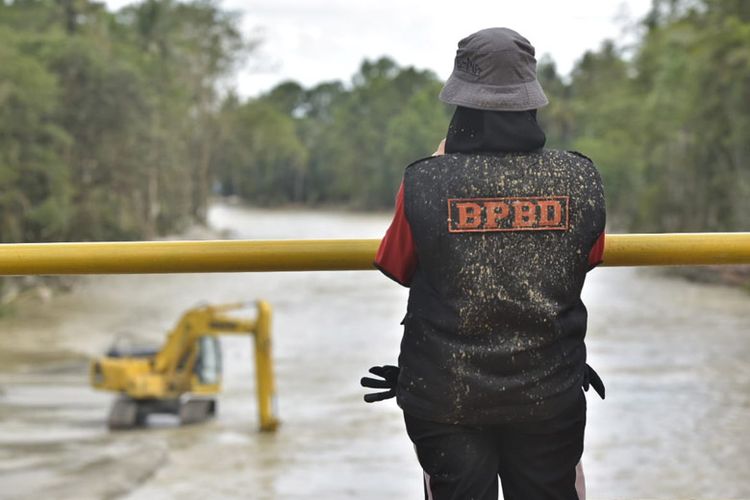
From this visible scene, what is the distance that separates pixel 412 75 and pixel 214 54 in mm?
26841

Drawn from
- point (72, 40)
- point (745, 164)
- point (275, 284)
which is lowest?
point (275, 284)

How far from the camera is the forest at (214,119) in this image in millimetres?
40250

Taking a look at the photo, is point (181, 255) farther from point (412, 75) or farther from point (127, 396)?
point (412, 75)

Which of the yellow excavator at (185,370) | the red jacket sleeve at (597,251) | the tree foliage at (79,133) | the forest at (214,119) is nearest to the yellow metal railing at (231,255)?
the red jacket sleeve at (597,251)

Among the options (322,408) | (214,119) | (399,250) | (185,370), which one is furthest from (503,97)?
(214,119)

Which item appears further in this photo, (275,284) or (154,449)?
(275,284)

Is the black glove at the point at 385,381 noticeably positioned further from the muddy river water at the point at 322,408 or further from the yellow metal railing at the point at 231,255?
the muddy river water at the point at 322,408

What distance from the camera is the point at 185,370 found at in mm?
19281

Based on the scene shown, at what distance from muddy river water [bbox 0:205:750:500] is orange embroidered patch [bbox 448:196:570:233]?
13.0m

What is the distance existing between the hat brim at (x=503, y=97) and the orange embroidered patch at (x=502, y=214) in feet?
0.55

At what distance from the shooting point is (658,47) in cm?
6881

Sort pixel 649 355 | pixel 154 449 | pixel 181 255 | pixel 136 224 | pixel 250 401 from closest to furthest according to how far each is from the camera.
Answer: pixel 181 255
pixel 154 449
pixel 250 401
pixel 649 355
pixel 136 224

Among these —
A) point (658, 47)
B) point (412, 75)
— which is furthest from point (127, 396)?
point (412, 75)

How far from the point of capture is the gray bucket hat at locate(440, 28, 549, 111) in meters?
2.21
